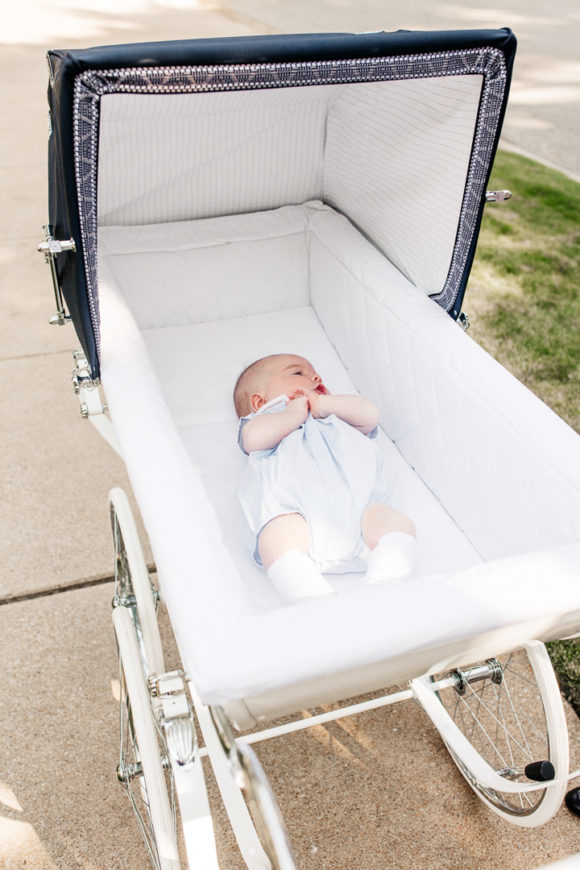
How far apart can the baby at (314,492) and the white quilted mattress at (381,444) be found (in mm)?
87

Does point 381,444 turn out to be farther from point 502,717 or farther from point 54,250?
point 54,250

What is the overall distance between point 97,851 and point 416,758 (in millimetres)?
745

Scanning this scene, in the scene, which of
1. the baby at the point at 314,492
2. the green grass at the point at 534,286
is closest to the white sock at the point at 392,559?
the baby at the point at 314,492

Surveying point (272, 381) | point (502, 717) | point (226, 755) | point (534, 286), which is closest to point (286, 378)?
point (272, 381)

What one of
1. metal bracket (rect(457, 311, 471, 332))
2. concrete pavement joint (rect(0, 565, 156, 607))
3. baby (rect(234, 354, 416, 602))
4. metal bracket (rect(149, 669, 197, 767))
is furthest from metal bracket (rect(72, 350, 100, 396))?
metal bracket (rect(457, 311, 471, 332))

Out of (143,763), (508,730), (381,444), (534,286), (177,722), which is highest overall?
(177,722)

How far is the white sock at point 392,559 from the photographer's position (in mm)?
1503

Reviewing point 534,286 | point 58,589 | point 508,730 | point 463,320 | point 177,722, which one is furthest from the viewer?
point 534,286

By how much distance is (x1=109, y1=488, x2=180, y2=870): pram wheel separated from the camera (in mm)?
1335

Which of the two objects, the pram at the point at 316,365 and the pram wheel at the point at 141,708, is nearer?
the pram at the point at 316,365

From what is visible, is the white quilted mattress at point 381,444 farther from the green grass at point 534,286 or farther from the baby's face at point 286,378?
the green grass at point 534,286

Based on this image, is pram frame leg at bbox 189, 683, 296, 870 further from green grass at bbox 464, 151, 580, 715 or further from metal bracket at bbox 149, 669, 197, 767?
green grass at bbox 464, 151, 580, 715

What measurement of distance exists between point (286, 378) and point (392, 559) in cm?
69

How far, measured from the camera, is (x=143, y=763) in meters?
1.37
